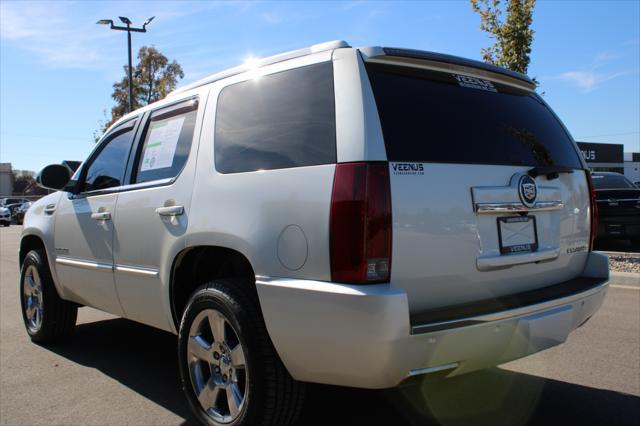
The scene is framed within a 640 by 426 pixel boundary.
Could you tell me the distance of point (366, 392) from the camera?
3.74 meters

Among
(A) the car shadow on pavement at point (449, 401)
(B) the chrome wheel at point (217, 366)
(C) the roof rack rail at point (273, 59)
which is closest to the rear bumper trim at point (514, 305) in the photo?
(A) the car shadow on pavement at point (449, 401)

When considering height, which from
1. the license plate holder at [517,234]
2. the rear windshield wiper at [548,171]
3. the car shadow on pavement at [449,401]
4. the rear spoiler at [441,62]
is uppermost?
the rear spoiler at [441,62]

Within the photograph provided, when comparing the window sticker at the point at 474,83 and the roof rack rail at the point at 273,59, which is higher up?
the roof rack rail at the point at 273,59

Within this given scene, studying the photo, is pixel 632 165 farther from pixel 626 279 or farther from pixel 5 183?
pixel 5 183

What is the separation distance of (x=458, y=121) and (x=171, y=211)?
5.62 feet

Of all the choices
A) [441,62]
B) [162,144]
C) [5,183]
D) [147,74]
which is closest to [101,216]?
[162,144]

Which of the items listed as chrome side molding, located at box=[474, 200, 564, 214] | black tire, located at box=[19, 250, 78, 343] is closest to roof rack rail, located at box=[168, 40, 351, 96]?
chrome side molding, located at box=[474, 200, 564, 214]

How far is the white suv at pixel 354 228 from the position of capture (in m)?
2.38

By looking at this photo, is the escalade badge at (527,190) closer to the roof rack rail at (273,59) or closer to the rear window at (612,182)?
the roof rack rail at (273,59)

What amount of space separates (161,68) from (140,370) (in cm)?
3590

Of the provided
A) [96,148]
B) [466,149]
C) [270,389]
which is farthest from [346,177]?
[96,148]

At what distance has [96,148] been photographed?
4590 millimetres

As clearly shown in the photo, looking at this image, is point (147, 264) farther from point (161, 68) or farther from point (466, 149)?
point (161, 68)

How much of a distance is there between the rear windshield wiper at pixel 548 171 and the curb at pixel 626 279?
5321 mm
